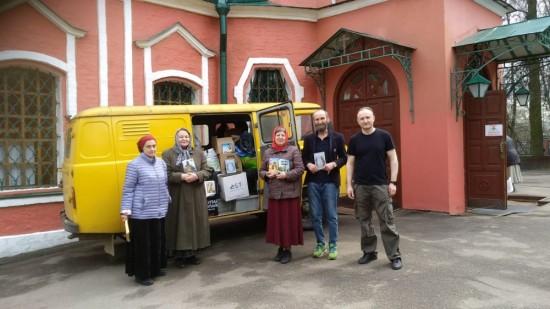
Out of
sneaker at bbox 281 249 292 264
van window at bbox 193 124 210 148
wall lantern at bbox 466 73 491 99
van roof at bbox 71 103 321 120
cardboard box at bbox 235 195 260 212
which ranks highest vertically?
wall lantern at bbox 466 73 491 99

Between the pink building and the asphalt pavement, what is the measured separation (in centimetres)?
152

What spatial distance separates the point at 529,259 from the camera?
530cm

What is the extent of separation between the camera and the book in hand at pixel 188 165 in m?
5.21

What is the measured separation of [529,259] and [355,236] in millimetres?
2311

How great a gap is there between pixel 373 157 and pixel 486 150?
4.83 meters

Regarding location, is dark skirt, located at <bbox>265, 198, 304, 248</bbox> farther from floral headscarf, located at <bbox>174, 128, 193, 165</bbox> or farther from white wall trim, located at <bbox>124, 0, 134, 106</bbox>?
white wall trim, located at <bbox>124, 0, 134, 106</bbox>

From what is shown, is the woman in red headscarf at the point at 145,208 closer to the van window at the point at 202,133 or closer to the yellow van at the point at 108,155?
the yellow van at the point at 108,155

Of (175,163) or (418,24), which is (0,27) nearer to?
(175,163)

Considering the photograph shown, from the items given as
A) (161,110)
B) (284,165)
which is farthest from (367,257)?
(161,110)

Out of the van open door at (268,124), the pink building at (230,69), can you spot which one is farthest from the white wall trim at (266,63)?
the van open door at (268,124)

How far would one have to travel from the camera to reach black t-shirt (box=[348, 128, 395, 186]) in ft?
16.0

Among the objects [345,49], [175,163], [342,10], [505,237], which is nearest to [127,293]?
[175,163]

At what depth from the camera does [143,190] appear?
4.71m

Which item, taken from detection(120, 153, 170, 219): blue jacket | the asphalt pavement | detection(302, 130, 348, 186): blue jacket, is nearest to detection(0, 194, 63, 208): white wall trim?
the asphalt pavement
